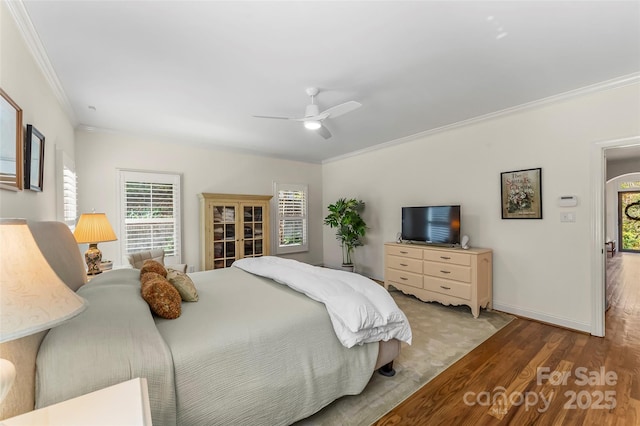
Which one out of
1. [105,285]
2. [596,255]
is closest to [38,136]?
[105,285]

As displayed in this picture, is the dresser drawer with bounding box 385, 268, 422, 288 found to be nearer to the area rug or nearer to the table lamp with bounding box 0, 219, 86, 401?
the area rug

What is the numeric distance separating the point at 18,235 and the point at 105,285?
1382 mm

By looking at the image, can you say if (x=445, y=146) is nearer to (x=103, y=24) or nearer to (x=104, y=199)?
(x=103, y=24)

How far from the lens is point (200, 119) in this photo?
361 cm

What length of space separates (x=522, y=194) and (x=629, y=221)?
840cm

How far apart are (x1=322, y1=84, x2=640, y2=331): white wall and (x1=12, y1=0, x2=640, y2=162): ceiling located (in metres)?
0.35

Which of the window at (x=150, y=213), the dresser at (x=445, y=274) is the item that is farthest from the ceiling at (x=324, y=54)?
the dresser at (x=445, y=274)

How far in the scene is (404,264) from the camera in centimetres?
416

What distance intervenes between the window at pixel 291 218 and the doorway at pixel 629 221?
981cm

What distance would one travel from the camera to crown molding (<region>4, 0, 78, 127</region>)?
165 cm

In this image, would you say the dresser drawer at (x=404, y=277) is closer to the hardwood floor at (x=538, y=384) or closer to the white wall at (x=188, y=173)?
the hardwood floor at (x=538, y=384)

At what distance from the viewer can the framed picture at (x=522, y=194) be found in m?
3.29

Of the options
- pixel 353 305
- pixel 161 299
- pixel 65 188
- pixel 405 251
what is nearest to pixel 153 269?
pixel 161 299

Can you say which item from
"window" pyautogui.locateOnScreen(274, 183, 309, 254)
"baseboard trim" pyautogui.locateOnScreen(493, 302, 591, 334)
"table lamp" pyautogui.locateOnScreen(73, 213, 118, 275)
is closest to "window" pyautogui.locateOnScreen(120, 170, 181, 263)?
"table lamp" pyautogui.locateOnScreen(73, 213, 118, 275)
